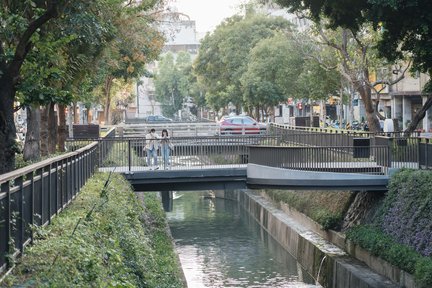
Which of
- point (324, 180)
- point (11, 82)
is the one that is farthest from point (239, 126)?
point (11, 82)

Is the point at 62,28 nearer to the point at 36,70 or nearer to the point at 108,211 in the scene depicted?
the point at 36,70

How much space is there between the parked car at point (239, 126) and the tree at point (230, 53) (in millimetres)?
19278

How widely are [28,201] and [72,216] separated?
324 centimetres

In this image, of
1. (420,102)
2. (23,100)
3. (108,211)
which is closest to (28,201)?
(108,211)

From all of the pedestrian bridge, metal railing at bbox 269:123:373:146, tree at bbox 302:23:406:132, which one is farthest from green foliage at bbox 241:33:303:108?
the pedestrian bridge

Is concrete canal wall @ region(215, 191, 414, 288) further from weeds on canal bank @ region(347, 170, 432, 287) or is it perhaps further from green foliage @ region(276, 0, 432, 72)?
green foliage @ region(276, 0, 432, 72)

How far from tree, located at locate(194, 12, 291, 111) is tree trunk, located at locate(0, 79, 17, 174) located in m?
63.1

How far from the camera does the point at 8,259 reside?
1050 centimetres

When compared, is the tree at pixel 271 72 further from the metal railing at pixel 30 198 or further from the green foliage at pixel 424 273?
the metal railing at pixel 30 198

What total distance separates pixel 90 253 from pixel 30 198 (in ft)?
5.67

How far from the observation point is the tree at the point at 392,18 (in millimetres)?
23625

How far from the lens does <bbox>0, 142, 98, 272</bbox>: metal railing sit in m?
10.6

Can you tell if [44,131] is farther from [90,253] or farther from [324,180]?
[90,253]

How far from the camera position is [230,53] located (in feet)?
286
